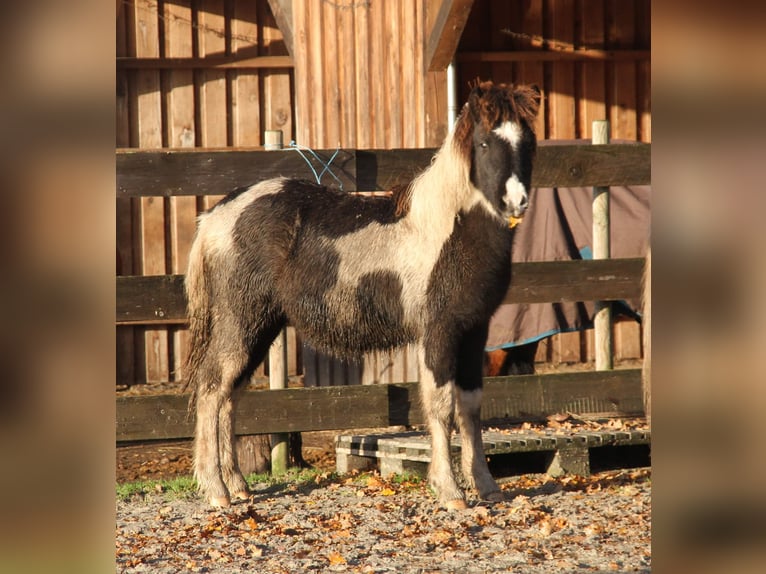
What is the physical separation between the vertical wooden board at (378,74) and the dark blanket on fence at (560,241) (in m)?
1.44

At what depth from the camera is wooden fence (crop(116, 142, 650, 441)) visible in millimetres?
5723

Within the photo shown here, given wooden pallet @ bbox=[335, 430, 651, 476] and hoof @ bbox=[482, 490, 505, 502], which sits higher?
wooden pallet @ bbox=[335, 430, 651, 476]

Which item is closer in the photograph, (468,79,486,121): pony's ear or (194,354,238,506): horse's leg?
(468,79,486,121): pony's ear

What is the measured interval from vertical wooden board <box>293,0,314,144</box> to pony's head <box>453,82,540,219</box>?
111 inches

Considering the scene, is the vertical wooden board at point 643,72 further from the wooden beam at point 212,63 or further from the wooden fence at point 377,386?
the wooden beam at point 212,63

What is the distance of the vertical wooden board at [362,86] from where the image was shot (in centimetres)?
743

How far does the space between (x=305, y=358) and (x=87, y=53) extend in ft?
22.7

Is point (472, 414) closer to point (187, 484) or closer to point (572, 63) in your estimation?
point (187, 484)

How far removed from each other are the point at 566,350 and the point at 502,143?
4.82 meters

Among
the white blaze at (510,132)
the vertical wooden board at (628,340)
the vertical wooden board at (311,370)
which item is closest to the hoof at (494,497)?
the white blaze at (510,132)

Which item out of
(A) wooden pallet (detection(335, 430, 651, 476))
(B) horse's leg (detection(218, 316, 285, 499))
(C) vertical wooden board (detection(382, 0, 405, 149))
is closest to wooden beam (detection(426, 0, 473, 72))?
(C) vertical wooden board (detection(382, 0, 405, 149))

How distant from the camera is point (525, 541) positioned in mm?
→ 4293

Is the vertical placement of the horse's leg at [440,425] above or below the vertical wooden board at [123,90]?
below

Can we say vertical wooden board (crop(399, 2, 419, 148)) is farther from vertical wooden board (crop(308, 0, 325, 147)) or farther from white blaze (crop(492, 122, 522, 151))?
white blaze (crop(492, 122, 522, 151))
